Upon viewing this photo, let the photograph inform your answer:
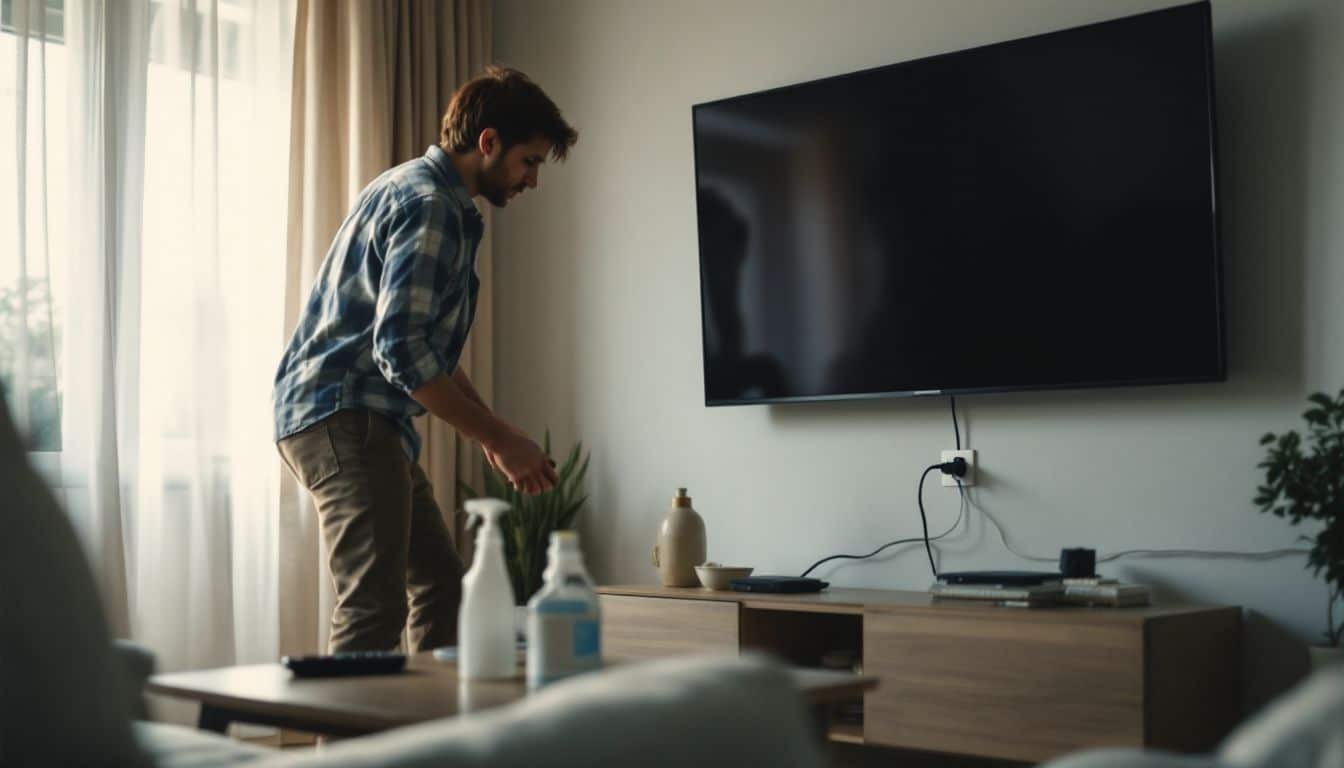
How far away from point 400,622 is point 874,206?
5.03 ft

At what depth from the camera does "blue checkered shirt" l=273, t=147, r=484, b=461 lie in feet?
7.89

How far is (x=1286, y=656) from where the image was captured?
274cm

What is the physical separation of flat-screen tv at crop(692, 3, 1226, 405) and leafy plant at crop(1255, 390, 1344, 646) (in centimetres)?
29

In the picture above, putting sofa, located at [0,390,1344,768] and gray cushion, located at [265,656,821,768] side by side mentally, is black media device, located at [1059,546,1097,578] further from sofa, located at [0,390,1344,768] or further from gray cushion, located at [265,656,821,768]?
gray cushion, located at [265,656,821,768]

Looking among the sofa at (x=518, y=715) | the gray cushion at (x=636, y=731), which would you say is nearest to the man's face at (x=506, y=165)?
the sofa at (x=518, y=715)

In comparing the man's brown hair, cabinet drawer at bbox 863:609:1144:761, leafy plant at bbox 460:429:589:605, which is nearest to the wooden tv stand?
cabinet drawer at bbox 863:609:1144:761

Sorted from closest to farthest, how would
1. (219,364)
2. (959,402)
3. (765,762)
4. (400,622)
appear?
(765,762) < (400,622) < (959,402) < (219,364)

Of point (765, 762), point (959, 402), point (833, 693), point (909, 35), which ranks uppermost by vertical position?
point (909, 35)

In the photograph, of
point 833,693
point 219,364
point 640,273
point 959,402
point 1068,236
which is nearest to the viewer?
point 833,693

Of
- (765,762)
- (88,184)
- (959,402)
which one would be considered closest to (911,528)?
(959,402)

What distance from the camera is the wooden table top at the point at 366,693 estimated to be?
1.53m

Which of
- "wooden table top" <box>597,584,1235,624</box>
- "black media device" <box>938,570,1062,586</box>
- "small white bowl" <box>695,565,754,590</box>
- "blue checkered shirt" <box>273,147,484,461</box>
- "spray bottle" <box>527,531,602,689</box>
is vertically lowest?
"wooden table top" <box>597,584,1235,624</box>

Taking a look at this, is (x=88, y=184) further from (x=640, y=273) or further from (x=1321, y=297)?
(x=1321, y=297)

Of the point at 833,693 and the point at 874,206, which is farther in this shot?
the point at 874,206
